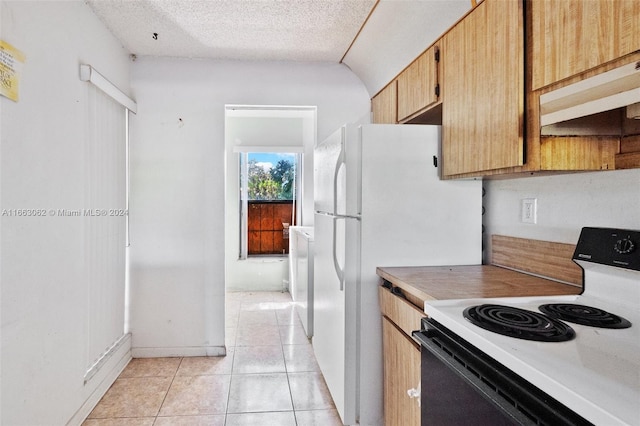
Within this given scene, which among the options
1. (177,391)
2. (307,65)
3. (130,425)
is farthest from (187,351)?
(307,65)

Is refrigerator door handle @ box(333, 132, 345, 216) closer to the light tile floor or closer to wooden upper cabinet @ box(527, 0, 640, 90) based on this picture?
wooden upper cabinet @ box(527, 0, 640, 90)

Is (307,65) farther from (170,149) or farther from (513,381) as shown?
(513,381)

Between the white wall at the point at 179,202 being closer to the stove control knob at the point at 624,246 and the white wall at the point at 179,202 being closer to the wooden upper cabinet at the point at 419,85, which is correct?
the wooden upper cabinet at the point at 419,85

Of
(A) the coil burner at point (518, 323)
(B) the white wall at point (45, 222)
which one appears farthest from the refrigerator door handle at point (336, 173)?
(B) the white wall at point (45, 222)

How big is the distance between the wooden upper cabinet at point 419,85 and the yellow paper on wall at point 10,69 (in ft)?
6.31

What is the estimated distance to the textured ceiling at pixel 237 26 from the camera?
2.27m

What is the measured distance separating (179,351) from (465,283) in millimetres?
2439

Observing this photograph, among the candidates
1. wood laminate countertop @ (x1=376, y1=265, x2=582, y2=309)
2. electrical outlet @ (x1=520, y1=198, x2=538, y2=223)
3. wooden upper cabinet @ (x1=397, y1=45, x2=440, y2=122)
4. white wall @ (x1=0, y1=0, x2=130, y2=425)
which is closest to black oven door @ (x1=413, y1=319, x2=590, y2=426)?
wood laminate countertop @ (x1=376, y1=265, x2=582, y2=309)

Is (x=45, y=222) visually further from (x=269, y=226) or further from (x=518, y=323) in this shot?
(x=269, y=226)

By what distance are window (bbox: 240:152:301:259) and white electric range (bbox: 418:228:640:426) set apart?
4.18 meters

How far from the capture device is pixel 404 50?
246 cm

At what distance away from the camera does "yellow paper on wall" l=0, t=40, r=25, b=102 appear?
1450 mm

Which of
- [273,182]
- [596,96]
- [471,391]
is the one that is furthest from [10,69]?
[273,182]

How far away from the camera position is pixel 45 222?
175 centimetres
